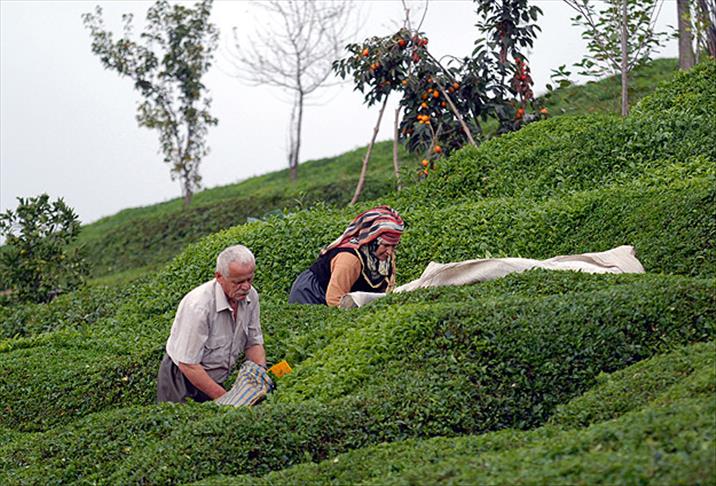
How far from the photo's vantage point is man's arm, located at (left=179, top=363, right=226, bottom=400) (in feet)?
20.6

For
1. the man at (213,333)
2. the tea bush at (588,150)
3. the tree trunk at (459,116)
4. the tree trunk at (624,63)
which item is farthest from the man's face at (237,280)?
the tree trunk at (624,63)

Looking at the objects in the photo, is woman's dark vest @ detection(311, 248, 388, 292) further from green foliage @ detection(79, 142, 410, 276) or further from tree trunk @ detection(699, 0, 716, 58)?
green foliage @ detection(79, 142, 410, 276)

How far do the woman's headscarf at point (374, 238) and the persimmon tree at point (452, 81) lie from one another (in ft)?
15.5

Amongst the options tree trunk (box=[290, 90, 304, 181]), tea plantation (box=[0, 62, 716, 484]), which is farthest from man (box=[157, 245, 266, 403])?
tree trunk (box=[290, 90, 304, 181])

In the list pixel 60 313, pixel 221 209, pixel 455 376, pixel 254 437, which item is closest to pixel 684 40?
pixel 60 313

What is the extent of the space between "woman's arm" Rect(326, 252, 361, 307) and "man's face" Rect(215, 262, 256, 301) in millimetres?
1707

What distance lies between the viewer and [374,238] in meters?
7.99

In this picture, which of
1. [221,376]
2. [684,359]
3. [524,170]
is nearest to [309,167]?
[524,170]

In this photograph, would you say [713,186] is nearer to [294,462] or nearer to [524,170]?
[524,170]

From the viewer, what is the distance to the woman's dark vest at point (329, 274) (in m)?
8.05

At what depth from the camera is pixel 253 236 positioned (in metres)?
10.7

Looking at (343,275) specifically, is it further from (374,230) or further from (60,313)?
(60,313)

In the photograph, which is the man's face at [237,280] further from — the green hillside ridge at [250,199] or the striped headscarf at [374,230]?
the green hillside ridge at [250,199]

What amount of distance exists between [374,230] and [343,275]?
401 mm
